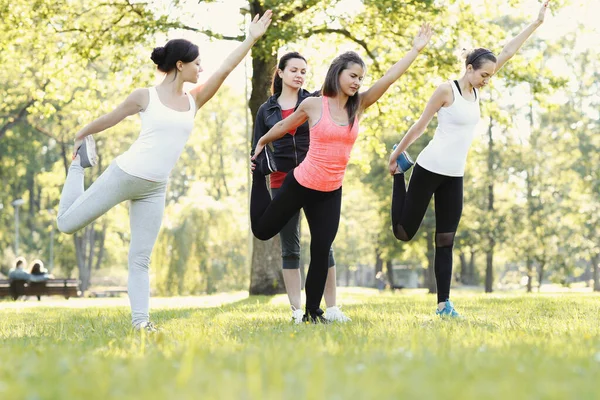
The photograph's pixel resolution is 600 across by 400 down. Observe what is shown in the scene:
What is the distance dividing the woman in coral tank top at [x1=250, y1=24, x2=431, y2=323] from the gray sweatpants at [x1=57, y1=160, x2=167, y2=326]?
1.02 meters

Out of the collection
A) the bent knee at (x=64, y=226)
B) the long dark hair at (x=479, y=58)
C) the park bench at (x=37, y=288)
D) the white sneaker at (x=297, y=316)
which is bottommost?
the park bench at (x=37, y=288)

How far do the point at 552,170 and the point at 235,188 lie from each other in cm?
2289

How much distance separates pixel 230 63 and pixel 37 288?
1932cm

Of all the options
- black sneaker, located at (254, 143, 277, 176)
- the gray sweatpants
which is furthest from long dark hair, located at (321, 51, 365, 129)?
the gray sweatpants

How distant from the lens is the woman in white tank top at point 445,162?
714 cm

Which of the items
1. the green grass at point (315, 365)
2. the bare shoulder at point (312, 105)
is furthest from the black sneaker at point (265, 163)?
the green grass at point (315, 365)

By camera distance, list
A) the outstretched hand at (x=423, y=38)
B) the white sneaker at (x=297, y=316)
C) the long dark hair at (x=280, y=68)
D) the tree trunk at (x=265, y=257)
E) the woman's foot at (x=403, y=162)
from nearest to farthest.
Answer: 1. the outstretched hand at (x=423, y=38)
2. the white sneaker at (x=297, y=316)
3. the long dark hair at (x=280, y=68)
4. the woman's foot at (x=403, y=162)
5. the tree trunk at (x=265, y=257)

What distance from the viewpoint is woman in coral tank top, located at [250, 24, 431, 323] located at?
20.5 ft

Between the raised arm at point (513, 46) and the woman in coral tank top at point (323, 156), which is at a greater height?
the raised arm at point (513, 46)

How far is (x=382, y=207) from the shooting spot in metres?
32.9

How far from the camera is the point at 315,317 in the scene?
6.46 m

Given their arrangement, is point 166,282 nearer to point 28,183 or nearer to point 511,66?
point 511,66

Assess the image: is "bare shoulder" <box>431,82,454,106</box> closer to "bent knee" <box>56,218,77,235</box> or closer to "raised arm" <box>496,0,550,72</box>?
"raised arm" <box>496,0,550,72</box>

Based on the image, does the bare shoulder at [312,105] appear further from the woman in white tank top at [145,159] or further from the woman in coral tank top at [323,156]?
the woman in white tank top at [145,159]
